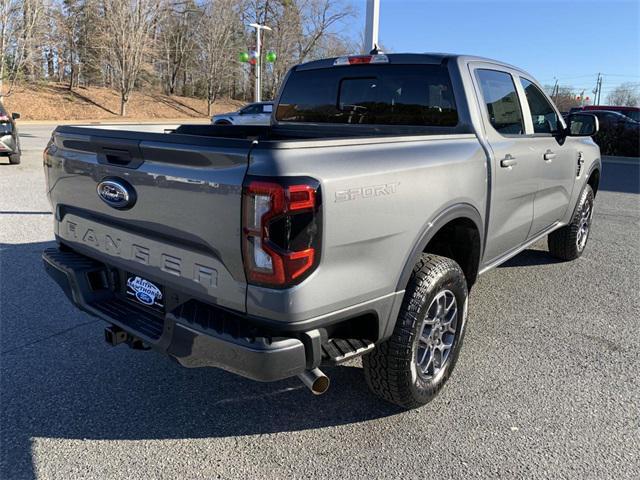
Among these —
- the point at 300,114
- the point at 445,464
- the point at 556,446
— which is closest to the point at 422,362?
the point at 445,464

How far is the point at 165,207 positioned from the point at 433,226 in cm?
133

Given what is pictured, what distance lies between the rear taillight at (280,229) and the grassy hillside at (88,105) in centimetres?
3541

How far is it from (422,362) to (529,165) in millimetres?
1863

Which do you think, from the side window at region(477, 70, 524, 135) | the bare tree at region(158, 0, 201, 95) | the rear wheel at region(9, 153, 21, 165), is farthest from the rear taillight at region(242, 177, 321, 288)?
the bare tree at region(158, 0, 201, 95)

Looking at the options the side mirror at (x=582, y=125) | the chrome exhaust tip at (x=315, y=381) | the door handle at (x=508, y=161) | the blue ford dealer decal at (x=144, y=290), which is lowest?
the chrome exhaust tip at (x=315, y=381)

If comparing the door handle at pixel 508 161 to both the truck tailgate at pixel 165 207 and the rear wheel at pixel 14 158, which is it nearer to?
the truck tailgate at pixel 165 207

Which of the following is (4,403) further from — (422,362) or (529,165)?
(529,165)

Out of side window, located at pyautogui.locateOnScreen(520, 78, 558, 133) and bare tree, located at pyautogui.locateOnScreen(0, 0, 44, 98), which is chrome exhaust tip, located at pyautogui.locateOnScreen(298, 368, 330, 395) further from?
bare tree, located at pyautogui.locateOnScreen(0, 0, 44, 98)

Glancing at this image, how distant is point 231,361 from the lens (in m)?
2.18

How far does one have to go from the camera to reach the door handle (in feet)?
11.3

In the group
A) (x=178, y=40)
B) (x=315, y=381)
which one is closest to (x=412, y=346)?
(x=315, y=381)

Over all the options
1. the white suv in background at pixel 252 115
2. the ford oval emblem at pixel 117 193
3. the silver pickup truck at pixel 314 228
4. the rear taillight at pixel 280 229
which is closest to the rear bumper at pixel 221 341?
the silver pickup truck at pixel 314 228

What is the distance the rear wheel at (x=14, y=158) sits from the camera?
470 inches

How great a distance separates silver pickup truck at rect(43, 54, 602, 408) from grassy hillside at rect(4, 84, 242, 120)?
113 feet
